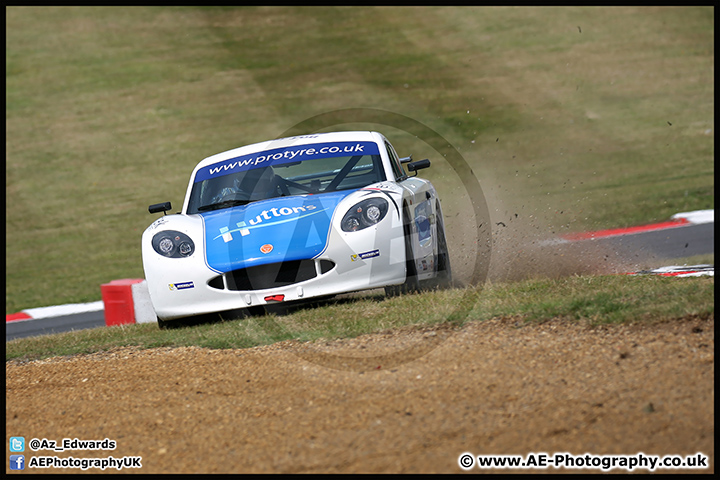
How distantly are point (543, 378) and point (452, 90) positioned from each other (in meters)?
19.9

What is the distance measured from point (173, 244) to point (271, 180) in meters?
1.23

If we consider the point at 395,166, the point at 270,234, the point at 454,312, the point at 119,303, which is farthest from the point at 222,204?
the point at 119,303

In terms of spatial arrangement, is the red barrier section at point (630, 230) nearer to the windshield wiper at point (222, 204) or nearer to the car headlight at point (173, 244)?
the windshield wiper at point (222, 204)

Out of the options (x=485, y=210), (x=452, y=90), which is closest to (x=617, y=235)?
(x=485, y=210)

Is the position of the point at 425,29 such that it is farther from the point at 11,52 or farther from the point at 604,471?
the point at 604,471

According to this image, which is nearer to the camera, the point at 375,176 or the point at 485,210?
the point at 375,176

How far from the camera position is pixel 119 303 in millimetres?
8547

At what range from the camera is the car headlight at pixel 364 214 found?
5562 mm

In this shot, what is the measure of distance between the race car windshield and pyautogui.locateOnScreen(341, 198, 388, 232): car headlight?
748mm

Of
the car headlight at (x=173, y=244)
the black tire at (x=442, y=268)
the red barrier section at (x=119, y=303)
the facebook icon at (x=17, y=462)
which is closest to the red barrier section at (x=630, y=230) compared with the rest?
the black tire at (x=442, y=268)

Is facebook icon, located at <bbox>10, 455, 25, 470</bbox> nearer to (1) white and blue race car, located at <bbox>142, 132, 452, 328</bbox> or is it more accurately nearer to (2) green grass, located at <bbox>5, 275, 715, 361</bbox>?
(2) green grass, located at <bbox>5, 275, 715, 361</bbox>

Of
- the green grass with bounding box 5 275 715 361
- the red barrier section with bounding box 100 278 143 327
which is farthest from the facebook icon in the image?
the red barrier section with bounding box 100 278 143 327

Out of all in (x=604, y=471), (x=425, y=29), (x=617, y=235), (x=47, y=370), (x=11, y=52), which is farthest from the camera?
(x=425, y=29)
